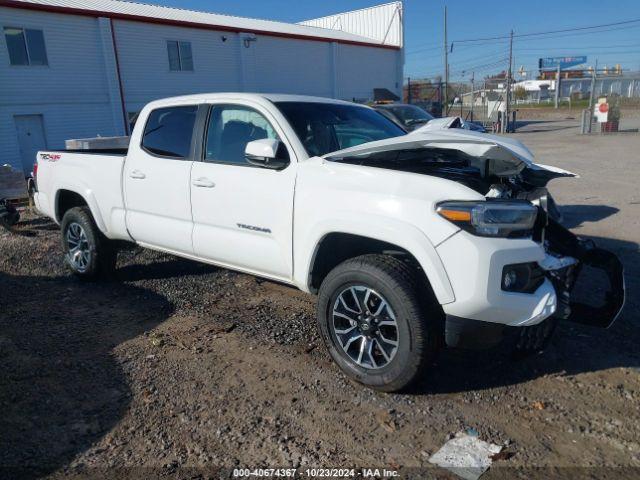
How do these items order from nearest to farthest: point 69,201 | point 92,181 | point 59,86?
point 92,181
point 69,201
point 59,86

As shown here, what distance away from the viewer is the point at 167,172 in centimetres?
Result: 470

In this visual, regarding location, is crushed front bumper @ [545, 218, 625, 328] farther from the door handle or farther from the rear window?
the rear window

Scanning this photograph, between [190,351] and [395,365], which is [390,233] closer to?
[395,365]

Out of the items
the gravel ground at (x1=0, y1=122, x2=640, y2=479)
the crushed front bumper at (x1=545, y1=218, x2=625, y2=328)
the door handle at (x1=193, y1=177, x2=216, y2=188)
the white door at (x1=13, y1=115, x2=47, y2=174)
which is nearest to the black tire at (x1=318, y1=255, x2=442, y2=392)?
the gravel ground at (x1=0, y1=122, x2=640, y2=479)

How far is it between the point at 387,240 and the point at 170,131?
2.62 metres

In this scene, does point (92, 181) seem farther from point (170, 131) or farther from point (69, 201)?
point (170, 131)

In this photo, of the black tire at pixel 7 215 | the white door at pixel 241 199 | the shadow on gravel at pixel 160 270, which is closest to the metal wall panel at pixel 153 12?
the black tire at pixel 7 215

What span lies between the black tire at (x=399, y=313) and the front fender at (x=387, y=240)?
145 millimetres

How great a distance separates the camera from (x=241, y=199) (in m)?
4.09

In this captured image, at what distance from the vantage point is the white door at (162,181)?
4613mm

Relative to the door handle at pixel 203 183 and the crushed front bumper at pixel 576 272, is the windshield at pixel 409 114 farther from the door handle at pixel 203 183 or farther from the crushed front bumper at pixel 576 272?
the crushed front bumper at pixel 576 272

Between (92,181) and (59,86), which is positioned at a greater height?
(59,86)

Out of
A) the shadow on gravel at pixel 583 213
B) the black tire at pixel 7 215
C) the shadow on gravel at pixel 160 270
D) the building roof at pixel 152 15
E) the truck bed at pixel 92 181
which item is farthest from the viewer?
the building roof at pixel 152 15

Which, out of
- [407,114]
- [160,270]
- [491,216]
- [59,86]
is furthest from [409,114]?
[491,216]
